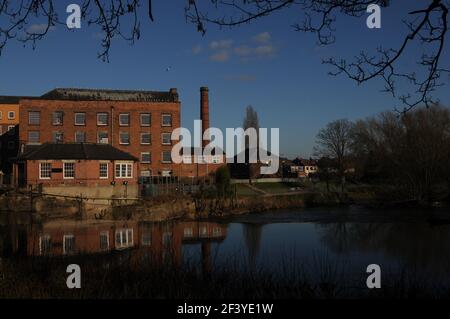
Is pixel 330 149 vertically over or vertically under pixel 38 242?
over

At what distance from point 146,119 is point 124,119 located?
232 centimetres

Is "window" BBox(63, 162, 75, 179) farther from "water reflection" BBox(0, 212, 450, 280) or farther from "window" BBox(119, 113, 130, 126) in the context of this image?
"window" BBox(119, 113, 130, 126)

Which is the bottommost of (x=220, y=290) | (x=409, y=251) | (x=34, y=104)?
(x=409, y=251)

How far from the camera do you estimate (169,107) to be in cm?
5003

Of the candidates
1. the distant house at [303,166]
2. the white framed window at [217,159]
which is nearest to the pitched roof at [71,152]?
the white framed window at [217,159]

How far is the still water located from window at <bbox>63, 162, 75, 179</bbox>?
5.92 metres

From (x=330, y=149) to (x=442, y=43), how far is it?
53406 mm

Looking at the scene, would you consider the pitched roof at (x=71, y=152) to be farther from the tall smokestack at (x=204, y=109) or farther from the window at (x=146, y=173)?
the tall smokestack at (x=204, y=109)

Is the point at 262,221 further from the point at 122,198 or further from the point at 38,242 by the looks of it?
the point at 38,242

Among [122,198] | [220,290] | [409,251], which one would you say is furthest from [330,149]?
[220,290]

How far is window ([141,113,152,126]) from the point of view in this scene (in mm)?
49209

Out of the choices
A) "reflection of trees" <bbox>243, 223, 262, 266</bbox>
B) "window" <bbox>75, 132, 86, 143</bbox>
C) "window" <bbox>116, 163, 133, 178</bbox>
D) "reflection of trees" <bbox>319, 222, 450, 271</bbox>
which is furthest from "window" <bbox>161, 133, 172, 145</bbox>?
"reflection of trees" <bbox>319, 222, 450, 271</bbox>
